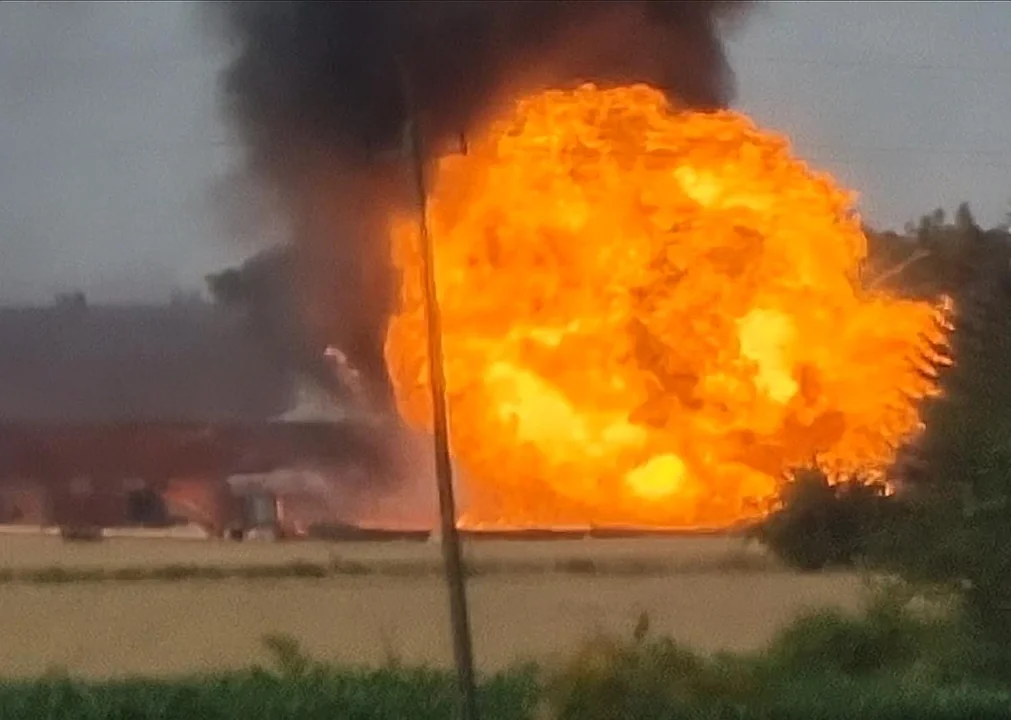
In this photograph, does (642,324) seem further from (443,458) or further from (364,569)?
(364,569)

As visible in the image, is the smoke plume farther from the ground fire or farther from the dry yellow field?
the dry yellow field

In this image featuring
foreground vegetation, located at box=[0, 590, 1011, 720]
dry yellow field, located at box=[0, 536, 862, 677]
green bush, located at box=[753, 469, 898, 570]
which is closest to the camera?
foreground vegetation, located at box=[0, 590, 1011, 720]

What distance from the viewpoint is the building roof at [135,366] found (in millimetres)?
3910

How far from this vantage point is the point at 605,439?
4035mm

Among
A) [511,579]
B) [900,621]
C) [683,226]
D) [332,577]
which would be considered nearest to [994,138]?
[683,226]

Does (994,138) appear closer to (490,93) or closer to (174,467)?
(490,93)

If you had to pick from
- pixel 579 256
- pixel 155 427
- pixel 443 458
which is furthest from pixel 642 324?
pixel 155 427

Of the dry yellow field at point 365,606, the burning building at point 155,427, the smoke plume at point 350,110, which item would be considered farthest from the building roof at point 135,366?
the dry yellow field at point 365,606

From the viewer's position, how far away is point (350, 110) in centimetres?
401

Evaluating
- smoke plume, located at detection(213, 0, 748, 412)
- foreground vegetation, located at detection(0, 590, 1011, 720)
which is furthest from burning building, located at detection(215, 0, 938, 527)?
foreground vegetation, located at detection(0, 590, 1011, 720)

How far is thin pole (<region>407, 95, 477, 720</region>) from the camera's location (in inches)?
151

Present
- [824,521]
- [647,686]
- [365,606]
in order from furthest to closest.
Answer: [824,521] < [365,606] < [647,686]

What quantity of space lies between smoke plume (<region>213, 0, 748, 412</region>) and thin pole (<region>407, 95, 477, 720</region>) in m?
0.10

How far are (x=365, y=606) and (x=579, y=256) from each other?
96cm
